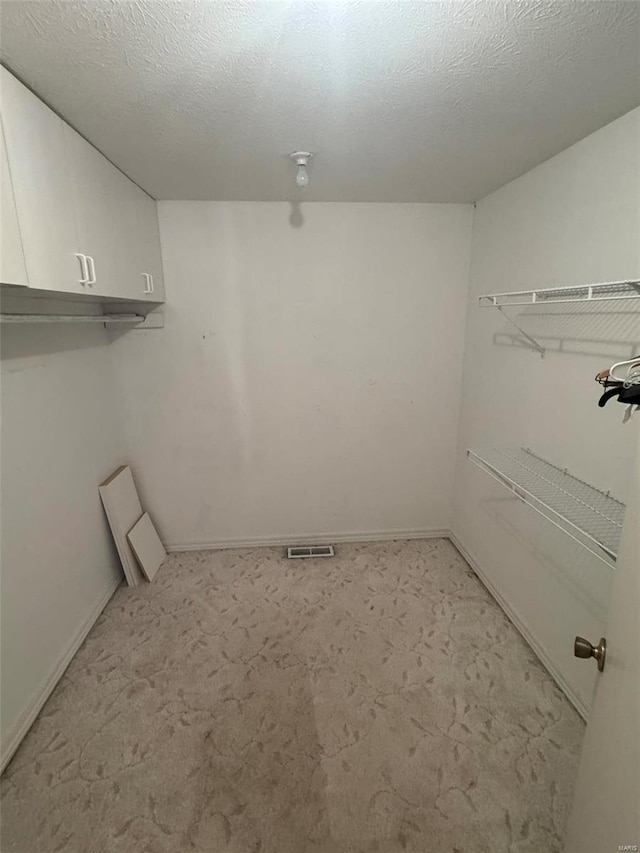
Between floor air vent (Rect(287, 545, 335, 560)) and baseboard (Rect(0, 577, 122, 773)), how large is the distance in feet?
4.09

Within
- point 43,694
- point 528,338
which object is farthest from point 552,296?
point 43,694

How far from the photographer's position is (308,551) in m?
2.94

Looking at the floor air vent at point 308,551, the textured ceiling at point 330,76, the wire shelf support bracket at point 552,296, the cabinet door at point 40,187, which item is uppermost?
the textured ceiling at point 330,76

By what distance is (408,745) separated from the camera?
1.60m

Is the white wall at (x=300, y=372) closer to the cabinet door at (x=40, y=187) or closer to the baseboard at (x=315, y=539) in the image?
the baseboard at (x=315, y=539)

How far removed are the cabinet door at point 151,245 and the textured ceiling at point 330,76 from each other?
1.11 ft

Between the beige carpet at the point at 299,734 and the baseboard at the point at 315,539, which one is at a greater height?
the baseboard at the point at 315,539

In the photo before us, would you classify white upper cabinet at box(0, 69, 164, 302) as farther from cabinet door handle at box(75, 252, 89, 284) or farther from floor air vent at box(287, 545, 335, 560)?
floor air vent at box(287, 545, 335, 560)

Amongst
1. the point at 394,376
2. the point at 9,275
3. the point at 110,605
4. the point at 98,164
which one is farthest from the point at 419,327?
the point at 110,605

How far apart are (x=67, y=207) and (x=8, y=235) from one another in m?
0.39

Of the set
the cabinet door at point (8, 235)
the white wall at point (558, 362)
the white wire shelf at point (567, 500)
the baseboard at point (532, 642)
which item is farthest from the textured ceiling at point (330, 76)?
the baseboard at point (532, 642)

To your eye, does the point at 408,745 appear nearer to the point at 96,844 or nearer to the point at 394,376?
the point at 96,844

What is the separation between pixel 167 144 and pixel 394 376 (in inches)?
72.2

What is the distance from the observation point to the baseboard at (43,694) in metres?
1.57
